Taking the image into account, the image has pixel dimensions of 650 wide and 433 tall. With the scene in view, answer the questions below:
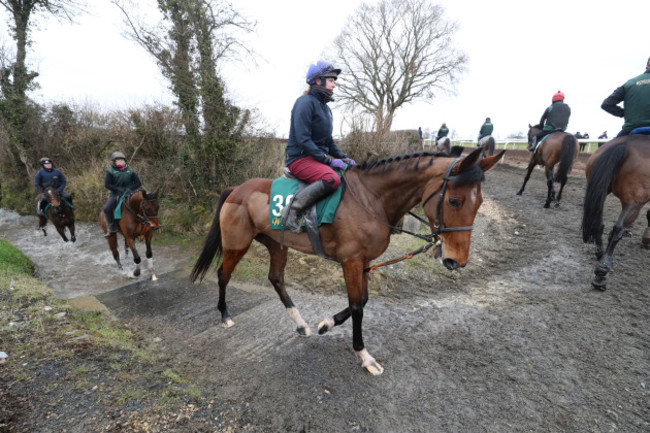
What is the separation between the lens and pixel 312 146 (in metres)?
2.77

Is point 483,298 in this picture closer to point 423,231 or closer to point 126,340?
point 423,231

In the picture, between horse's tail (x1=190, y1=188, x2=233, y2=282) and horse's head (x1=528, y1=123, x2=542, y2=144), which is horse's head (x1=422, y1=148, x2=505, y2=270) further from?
horse's head (x1=528, y1=123, x2=542, y2=144)

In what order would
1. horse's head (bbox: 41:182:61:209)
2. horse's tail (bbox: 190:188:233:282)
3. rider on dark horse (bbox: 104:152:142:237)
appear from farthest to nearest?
horse's head (bbox: 41:182:61:209) → rider on dark horse (bbox: 104:152:142:237) → horse's tail (bbox: 190:188:233:282)

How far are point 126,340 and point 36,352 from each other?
2.69 ft

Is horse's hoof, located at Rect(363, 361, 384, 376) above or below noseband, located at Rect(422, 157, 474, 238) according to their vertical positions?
below

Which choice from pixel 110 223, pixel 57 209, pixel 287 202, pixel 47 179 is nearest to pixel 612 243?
pixel 287 202

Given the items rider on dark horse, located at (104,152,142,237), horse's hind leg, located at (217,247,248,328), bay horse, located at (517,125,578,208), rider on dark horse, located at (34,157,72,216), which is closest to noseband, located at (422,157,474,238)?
horse's hind leg, located at (217,247,248,328)

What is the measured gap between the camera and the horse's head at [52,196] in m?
7.59

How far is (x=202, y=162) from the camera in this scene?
328 inches

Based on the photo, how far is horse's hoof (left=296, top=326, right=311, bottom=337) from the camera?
11.6 feet

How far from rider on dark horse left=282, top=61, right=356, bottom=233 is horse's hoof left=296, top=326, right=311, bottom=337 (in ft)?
4.57

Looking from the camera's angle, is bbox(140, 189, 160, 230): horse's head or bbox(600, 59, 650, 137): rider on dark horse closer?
bbox(600, 59, 650, 137): rider on dark horse

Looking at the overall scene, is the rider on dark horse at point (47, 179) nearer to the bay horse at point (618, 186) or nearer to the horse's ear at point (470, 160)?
the horse's ear at point (470, 160)

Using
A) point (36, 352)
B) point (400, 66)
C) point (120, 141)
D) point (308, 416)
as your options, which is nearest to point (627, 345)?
point (308, 416)
